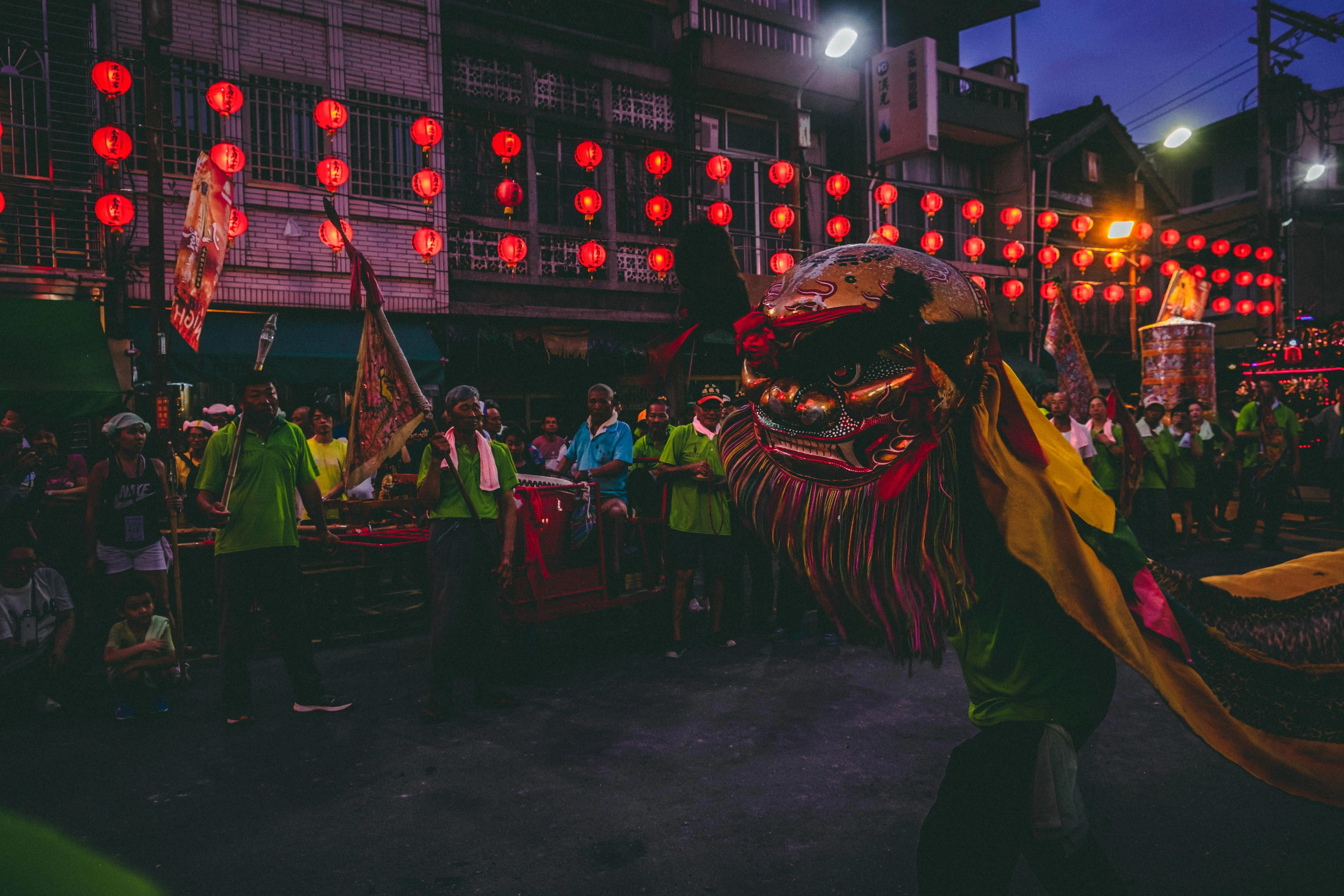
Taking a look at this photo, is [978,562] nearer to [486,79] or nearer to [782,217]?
[782,217]

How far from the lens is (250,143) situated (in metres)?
11.4

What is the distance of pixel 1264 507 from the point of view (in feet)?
31.6

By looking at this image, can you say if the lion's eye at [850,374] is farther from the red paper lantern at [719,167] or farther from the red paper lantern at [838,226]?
the red paper lantern at [838,226]

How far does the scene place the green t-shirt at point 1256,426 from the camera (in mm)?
10250

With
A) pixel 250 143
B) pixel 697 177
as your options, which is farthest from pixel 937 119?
pixel 250 143

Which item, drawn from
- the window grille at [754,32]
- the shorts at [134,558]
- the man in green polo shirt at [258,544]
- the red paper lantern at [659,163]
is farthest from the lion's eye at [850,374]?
the window grille at [754,32]

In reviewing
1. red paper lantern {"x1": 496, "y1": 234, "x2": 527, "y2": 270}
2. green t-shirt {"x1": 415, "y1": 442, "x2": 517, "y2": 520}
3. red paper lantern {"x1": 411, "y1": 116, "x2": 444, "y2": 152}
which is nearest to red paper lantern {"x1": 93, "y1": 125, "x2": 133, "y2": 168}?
red paper lantern {"x1": 411, "y1": 116, "x2": 444, "y2": 152}

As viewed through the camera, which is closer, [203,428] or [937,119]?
[203,428]

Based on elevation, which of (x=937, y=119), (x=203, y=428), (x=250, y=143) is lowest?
(x=203, y=428)

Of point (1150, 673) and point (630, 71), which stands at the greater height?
point (630, 71)

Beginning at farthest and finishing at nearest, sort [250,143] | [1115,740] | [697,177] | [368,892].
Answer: [697,177] < [250,143] < [1115,740] < [368,892]

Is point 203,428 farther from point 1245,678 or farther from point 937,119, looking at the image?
point 937,119

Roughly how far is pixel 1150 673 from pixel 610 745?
2.97m

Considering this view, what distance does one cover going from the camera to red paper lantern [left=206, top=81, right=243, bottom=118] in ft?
30.7
